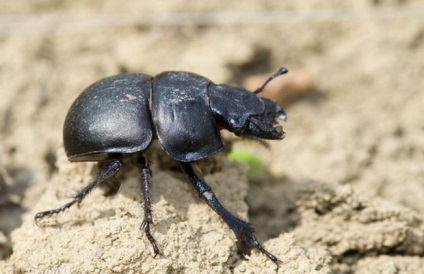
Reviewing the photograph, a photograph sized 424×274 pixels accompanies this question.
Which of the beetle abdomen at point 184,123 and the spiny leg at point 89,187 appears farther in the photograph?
the beetle abdomen at point 184,123

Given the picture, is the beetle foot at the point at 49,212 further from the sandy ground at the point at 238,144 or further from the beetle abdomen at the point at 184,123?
the beetle abdomen at the point at 184,123

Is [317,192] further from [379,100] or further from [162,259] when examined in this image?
[379,100]

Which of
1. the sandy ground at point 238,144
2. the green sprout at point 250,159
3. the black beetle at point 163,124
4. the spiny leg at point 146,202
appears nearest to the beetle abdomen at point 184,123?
the black beetle at point 163,124

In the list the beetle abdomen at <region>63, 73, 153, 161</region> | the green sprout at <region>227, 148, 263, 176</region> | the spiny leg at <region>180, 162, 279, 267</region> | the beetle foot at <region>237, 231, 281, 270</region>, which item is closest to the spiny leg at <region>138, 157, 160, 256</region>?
the beetle abdomen at <region>63, 73, 153, 161</region>

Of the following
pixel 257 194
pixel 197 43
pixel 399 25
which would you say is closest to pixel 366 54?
pixel 399 25

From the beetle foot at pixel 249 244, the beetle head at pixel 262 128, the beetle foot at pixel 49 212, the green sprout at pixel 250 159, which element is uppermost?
the beetle head at pixel 262 128

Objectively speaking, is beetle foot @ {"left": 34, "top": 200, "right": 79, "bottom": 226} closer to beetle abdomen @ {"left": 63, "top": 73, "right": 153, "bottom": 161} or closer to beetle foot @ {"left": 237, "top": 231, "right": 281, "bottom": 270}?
beetle abdomen @ {"left": 63, "top": 73, "right": 153, "bottom": 161}

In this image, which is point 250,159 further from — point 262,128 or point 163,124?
point 163,124
